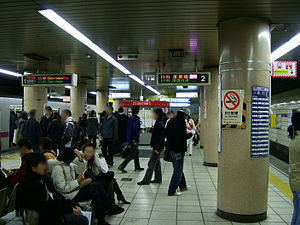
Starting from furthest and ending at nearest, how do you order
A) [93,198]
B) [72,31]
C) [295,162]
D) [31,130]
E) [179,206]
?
[31,130] < [72,31] < [179,206] < [93,198] < [295,162]

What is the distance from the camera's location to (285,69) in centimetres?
740

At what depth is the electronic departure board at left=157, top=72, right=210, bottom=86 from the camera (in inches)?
310

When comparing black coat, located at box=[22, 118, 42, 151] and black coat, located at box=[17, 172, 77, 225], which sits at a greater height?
black coat, located at box=[22, 118, 42, 151]

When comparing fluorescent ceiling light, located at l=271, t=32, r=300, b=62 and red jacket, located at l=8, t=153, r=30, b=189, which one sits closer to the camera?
red jacket, located at l=8, t=153, r=30, b=189

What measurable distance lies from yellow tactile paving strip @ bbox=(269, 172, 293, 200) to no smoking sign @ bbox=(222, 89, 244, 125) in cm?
242

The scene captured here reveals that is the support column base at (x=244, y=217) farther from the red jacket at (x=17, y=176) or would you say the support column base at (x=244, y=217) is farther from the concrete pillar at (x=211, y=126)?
the concrete pillar at (x=211, y=126)

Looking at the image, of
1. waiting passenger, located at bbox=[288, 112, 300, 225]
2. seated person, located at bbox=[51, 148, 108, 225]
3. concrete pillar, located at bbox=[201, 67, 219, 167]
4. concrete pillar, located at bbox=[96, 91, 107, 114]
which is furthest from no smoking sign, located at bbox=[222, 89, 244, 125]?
concrete pillar, located at bbox=[96, 91, 107, 114]

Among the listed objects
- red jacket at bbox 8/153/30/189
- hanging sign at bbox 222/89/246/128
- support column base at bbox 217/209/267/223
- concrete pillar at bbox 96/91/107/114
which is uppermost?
concrete pillar at bbox 96/91/107/114

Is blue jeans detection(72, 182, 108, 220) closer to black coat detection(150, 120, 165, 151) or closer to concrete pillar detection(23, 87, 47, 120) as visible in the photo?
black coat detection(150, 120, 165, 151)

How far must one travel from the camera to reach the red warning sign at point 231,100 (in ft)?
14.5

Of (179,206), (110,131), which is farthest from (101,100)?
(179,206)

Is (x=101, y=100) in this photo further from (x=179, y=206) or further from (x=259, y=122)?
(x=259, y=122)

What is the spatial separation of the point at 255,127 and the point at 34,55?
6.33 meters

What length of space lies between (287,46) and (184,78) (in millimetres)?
2606
